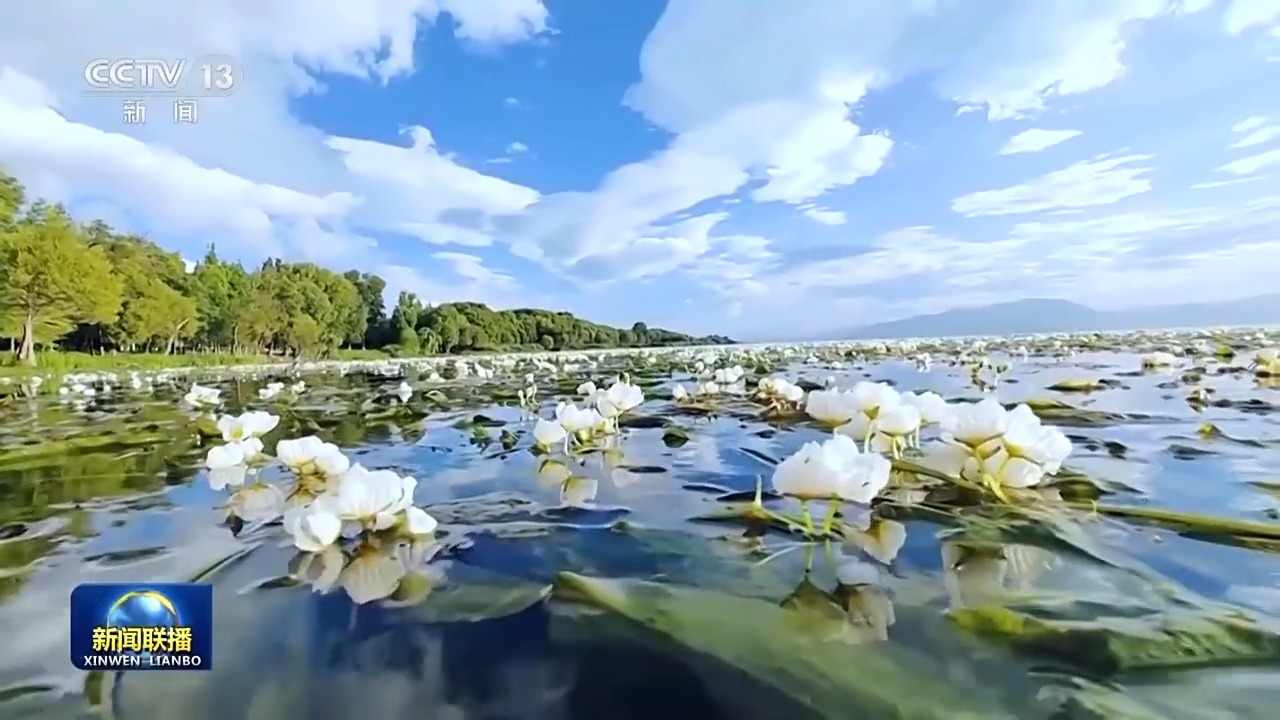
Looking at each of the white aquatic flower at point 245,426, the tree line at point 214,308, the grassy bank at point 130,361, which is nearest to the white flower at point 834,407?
the white aquatic flower at point 245,426

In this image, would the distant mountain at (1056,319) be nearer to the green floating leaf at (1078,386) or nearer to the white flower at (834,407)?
the green floating leaf at (1078,386)

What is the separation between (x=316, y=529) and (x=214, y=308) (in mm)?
1890

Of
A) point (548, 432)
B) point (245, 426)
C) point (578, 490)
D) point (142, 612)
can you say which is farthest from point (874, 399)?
point (245, 426)

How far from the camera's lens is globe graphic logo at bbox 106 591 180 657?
0.65 metres

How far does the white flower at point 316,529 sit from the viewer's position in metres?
0.69

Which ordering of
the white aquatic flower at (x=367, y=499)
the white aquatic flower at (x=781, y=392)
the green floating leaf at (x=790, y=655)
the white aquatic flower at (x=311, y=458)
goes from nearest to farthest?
the green floating leaf at (x=790, y=655)
the white aquatic flower at (x=367, y=499)
the white aquatic flower at (x=311, y=458)
the white aquatic flower at (x=781, y=392)

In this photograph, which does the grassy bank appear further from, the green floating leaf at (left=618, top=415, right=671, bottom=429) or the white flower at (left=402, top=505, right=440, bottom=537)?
the white flower at (left=402, top=505, right=440, bottom=537)

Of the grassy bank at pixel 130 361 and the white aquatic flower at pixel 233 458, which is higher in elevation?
the grassy bank at pixel 130 361

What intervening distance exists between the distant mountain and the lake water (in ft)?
1.81

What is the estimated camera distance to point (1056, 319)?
1.63 metres

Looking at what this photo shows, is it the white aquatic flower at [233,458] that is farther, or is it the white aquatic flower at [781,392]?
the white aquatic flower at [781,392]

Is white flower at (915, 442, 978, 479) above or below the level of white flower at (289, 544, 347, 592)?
above

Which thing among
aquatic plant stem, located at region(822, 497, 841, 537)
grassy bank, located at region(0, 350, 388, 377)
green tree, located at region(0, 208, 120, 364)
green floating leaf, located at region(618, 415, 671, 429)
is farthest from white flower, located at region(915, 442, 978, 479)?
grassy bank, located at region(0, 350, 388, 377)

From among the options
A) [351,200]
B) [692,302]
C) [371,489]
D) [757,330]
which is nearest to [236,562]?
[371,489]
